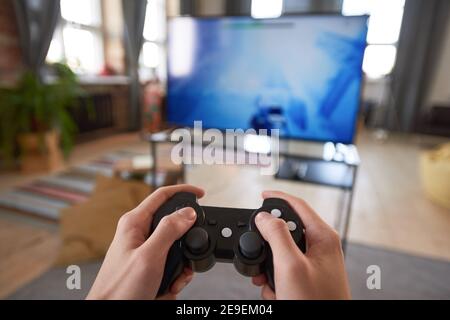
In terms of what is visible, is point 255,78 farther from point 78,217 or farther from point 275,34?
point 78,217

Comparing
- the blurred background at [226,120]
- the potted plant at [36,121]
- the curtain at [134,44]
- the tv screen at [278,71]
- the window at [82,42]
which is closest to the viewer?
the blurred background at [226,120]

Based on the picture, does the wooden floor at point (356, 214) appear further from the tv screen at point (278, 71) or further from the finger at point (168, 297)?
the tv screen at point (278, 71)

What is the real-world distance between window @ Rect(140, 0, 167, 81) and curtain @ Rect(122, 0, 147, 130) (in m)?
0.09

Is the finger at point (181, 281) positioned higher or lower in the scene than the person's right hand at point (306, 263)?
lower

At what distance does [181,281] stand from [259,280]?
78mm

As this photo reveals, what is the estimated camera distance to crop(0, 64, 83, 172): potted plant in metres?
2.08

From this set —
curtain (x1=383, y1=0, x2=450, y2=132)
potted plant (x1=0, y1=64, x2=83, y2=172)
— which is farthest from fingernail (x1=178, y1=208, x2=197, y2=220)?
curtain (x1=383, y1=0, x2=450, y2=132)

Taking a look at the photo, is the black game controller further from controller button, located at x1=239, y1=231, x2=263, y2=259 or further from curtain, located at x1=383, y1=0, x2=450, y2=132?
curtain, located at x1=383, y1=0, x2=450, y2=132

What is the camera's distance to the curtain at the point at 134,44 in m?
3.23

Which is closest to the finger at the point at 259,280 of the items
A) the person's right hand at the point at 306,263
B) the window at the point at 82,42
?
A: the person's right hand at the point at 306,263

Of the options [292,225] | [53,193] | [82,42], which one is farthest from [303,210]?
[82,42]

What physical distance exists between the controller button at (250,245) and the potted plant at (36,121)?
229 centimetres

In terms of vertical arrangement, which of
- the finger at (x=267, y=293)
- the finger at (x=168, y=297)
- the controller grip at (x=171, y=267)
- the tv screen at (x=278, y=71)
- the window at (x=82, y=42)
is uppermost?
the window at (x=82, y=42)
